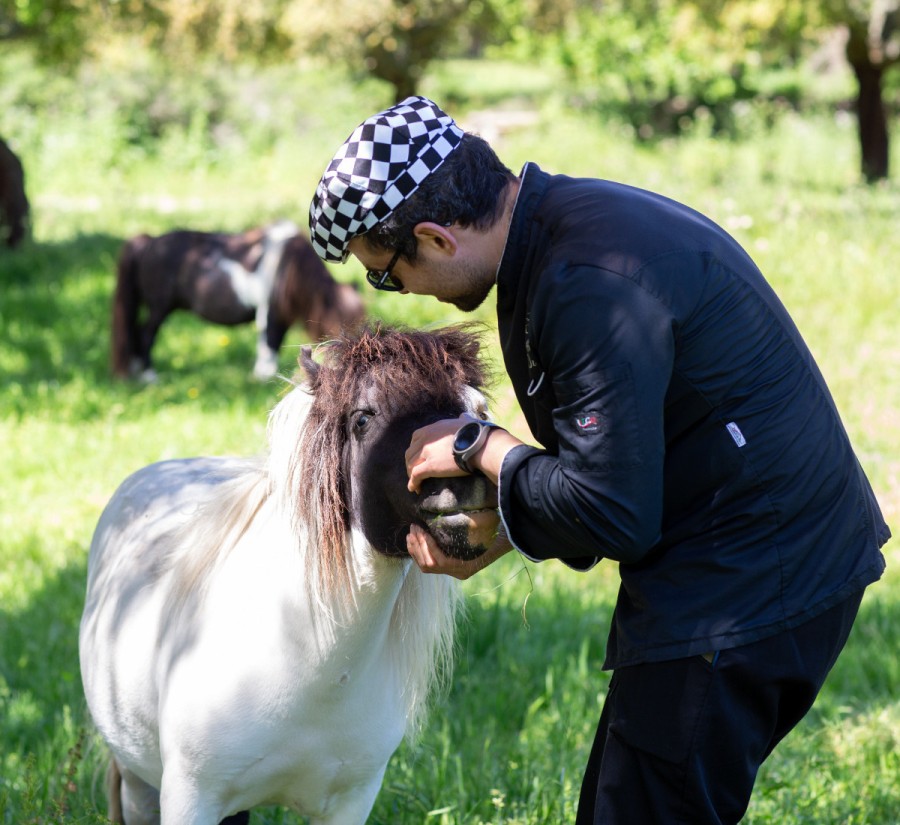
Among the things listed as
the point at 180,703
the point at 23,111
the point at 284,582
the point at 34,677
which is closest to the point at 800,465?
the point at 284,582

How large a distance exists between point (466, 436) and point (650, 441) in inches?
14.3

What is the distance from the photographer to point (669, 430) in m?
2.03

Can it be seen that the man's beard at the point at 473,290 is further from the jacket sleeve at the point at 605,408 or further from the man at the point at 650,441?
the jacket sleeve at the point at 605,408

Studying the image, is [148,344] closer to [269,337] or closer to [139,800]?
[269,337]

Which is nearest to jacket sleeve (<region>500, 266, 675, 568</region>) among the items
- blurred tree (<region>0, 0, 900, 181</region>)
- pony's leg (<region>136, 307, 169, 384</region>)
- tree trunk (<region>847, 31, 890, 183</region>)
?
pony's leg (<region>136, 307, 169, 384</region>)

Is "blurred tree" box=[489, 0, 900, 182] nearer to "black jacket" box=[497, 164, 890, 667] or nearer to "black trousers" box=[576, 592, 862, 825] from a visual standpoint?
"black jacket" box=[497, 164, 890, 667]

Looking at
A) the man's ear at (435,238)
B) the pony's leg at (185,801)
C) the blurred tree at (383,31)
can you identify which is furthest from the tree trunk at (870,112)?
the pony's leg at (185,801)

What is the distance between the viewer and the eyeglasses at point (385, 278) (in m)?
2.19

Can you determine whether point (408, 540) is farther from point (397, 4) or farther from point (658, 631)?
point (397, 4)

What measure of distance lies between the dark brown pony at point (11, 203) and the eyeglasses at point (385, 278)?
11.6 metres

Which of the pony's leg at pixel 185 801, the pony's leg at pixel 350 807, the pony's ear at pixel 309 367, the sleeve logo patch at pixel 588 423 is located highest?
the sleeve logo patch at pixel 588 423

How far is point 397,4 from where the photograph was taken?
17.1 meters

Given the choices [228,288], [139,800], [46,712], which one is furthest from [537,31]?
[139,800]

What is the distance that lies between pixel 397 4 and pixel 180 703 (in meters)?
16.1
